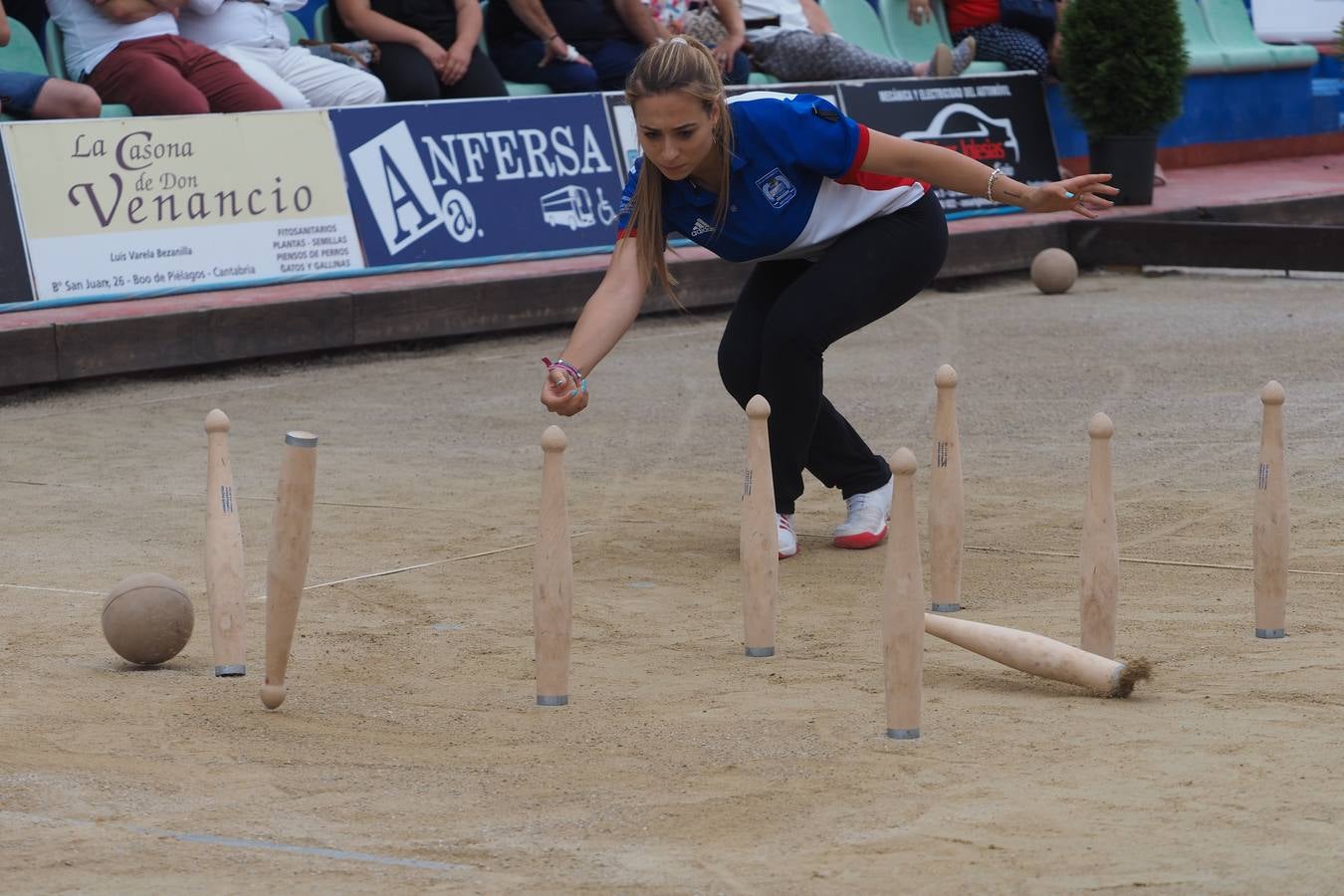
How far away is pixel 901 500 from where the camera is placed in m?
4.28

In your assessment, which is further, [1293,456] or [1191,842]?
[1293,456]

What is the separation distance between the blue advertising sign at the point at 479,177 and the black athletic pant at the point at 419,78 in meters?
0.28

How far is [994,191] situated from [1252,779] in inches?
96.0

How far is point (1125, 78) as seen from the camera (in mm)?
15469

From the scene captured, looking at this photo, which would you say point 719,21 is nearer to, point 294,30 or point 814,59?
point 814,59

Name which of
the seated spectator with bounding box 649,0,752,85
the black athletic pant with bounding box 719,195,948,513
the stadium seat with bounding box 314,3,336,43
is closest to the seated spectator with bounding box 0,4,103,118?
the stadium seat with bounding box 314,3,336,43

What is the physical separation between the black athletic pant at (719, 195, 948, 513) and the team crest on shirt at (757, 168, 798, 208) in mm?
326

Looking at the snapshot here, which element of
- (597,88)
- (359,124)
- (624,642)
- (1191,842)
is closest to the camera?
(1191,842)

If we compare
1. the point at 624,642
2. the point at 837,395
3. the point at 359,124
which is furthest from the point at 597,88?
the point at 624,642

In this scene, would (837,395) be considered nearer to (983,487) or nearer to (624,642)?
(983,487)

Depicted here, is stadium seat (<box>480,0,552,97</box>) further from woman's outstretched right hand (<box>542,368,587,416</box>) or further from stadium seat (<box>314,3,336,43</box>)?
woman's outstretched right hand (<box>542,368,587,416</box>)

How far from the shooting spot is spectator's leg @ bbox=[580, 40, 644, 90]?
1349 centimetres

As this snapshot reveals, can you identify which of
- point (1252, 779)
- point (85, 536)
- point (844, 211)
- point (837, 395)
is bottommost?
point (837, 395)

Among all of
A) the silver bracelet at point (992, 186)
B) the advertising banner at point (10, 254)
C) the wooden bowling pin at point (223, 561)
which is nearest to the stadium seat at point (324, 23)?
the advertising banner at point (10, 254)
